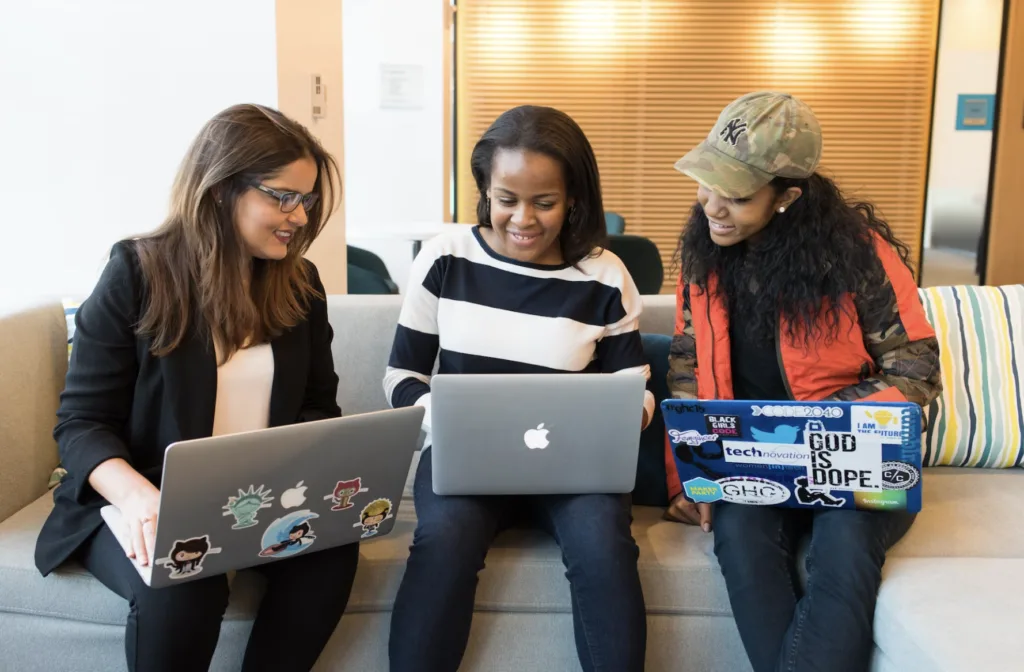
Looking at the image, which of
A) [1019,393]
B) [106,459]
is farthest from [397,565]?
[1019,393]

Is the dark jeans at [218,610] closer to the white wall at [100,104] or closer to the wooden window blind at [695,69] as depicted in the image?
the white wall at [100,104]

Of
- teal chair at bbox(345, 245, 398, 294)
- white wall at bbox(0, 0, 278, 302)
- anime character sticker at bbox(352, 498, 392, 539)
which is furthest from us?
teal chair at bbox(345, 245, 398, 294)

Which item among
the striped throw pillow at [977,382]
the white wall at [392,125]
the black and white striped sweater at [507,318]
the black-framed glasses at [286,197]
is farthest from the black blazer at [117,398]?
the white wall at [392,125]

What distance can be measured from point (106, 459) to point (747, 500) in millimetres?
1021

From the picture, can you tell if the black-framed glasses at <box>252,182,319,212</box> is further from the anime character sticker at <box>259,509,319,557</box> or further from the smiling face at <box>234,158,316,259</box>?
the anime character sticker at <box>259,509,319,557</box>

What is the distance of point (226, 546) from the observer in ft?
4.25

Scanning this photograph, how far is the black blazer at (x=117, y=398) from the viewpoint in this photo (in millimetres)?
1452

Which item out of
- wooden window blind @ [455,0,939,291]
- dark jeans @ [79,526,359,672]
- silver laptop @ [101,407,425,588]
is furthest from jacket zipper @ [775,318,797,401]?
wooden window blind @ [455,0,939,291]

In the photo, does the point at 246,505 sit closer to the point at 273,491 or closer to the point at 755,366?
the point at 273,491

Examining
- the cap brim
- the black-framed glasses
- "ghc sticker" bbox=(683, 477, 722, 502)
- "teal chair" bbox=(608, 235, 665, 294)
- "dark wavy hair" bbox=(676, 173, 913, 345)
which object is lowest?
"ghc sticker" bbox=(683, 477, 722, 502)

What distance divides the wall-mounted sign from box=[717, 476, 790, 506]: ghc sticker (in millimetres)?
4782

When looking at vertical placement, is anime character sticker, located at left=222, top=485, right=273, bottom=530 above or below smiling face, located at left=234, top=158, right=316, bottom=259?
below

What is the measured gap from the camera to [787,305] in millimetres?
1683

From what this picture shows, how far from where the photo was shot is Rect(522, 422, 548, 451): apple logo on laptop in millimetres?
1439
